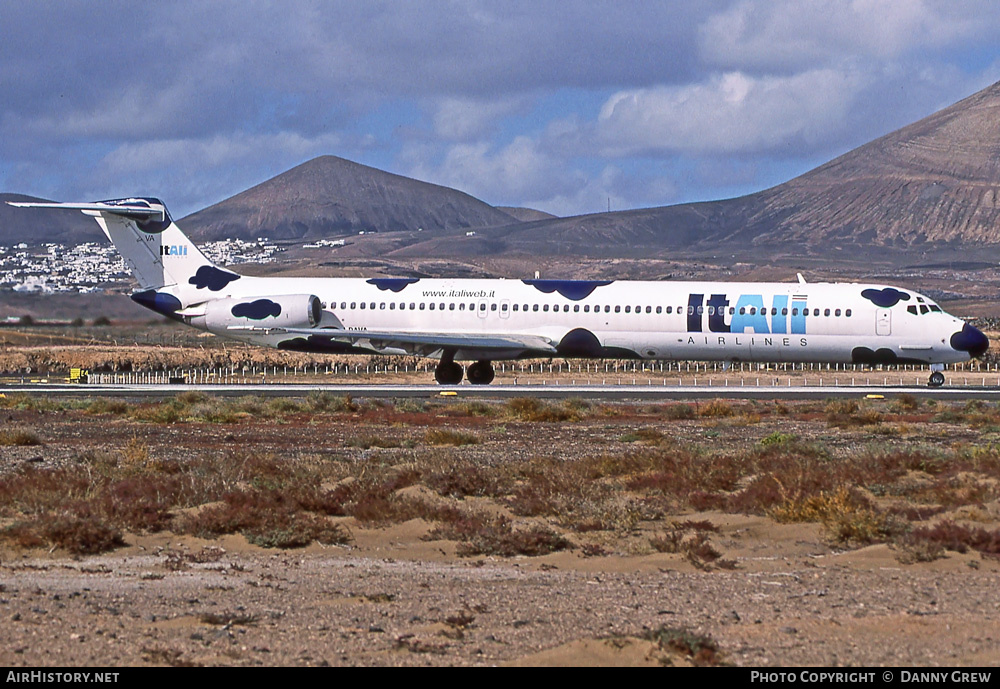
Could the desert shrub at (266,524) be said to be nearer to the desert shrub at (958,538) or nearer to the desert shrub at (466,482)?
the desert shrub at (466,482)

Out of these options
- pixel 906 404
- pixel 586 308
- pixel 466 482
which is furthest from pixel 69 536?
pixel 586 308

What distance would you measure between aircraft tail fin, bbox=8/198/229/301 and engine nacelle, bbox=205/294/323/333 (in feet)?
4.73

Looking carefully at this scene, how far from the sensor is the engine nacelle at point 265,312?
42.1m

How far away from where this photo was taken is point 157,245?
44.3 m

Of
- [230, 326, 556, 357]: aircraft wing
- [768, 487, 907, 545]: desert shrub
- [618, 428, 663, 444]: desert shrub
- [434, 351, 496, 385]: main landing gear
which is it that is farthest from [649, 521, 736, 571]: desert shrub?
[434, 351, 496, 385]: main landing gear

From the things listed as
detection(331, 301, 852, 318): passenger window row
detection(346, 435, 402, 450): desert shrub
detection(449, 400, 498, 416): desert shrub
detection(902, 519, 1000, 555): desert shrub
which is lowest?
detection(449, 400, 498, 416): desert shrub

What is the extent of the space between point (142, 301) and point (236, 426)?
17.7m

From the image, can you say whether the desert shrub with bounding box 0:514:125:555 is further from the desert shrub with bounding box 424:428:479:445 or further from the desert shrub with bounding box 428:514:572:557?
the desert shrub with bounding box 424:428:479:445

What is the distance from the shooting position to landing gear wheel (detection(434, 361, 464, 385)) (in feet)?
142

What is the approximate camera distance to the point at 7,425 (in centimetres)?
2747

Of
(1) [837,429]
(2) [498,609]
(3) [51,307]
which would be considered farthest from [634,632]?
(3) [51,307]

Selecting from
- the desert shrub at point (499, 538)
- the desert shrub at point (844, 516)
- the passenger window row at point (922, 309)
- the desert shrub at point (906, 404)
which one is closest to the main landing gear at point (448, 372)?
the passenger window row at point (922, 309)

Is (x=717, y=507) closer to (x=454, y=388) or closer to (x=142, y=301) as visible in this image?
(x=454, y=388)

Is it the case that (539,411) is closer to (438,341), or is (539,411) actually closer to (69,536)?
(438,341)
